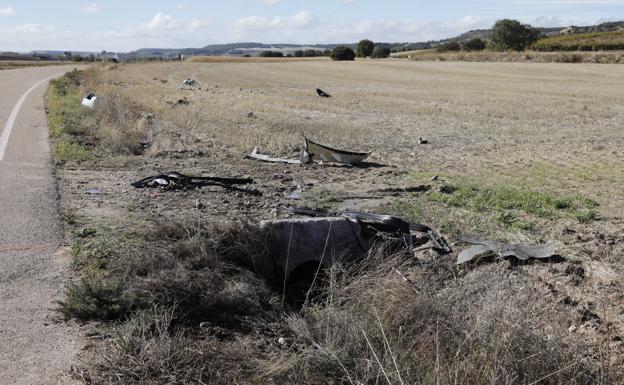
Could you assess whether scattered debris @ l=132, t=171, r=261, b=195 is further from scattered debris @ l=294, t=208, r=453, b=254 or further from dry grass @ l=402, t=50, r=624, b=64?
dry grass @ l=402, t=50, r=624, b=64

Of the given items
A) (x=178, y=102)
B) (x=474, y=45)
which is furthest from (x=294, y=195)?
(x=474, y=45)

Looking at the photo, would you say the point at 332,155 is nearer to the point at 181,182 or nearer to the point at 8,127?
the point at 181,182

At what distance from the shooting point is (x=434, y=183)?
992 cm

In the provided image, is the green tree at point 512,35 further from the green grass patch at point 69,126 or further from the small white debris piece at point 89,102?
the small white debris piece at point 89,102

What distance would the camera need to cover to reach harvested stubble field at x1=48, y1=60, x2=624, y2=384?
3986 mm

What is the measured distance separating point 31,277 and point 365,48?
101 m

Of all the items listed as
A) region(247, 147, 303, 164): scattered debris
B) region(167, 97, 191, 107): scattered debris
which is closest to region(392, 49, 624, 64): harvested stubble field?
region(167, 97, 191, 107): scattered debris

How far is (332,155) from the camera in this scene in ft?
38.1

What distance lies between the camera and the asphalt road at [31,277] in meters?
4.08

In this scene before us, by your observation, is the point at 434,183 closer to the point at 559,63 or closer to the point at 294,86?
the point at 294,86

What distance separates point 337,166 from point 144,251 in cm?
633

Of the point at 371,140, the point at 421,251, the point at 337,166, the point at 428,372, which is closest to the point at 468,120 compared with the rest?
the point at 371,140

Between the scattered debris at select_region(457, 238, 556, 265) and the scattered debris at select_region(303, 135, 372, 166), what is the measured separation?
16.6 ft

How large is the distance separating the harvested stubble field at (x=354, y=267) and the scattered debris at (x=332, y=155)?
1.22 ft
